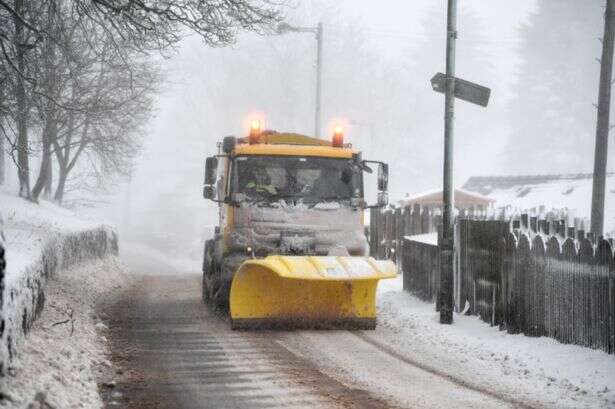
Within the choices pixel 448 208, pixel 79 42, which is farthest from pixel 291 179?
pixel 79 42

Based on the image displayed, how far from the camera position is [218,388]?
7340 mm

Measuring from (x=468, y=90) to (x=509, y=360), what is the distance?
13.9 feet

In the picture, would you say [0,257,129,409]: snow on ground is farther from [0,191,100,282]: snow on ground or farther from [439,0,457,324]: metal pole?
[439,0,457,324]: metal pole

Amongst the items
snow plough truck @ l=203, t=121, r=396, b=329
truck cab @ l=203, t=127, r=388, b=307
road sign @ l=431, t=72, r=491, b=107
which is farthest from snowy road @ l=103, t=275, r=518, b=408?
road sign @ l=431, t=72, r=491, b=107

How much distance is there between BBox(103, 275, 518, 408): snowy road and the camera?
695 centimetres

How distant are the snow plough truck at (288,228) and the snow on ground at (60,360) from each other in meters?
2.05

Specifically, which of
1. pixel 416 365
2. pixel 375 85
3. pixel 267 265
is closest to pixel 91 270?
pixel 267 265

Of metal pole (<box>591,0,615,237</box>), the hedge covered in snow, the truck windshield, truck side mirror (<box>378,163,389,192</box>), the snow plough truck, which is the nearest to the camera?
the hedge covered in snow

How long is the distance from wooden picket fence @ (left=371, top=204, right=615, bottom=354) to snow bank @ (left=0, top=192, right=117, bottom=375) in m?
5.88

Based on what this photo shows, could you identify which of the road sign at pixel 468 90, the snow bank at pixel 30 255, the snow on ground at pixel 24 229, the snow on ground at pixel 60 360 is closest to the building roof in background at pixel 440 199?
the snow bank at pixel 30 255

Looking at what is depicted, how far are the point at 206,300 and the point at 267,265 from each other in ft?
14.4

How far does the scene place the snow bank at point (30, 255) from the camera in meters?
6.18

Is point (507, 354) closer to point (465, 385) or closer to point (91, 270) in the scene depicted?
point (465, 385)

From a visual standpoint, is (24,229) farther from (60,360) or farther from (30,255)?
(60,360)
